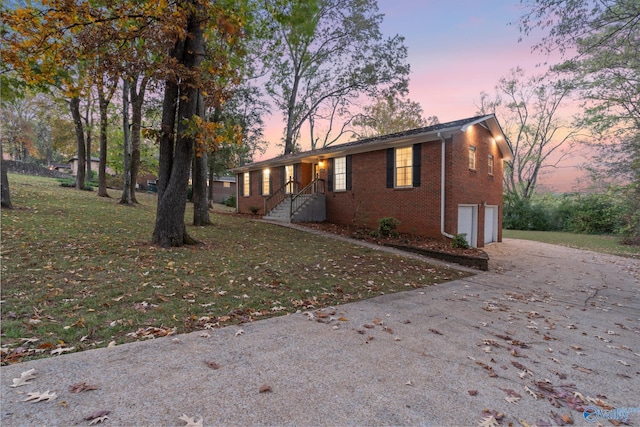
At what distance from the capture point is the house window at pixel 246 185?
21353 mm

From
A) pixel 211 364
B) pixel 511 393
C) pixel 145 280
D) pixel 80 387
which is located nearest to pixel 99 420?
pixel 80 387

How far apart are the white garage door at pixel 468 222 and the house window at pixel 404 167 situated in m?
2.25

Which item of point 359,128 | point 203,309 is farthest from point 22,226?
point 359,128

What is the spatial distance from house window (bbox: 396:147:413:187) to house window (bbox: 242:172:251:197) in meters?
11.9

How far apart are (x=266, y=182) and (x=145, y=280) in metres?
14.9

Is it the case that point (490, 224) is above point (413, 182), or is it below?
below

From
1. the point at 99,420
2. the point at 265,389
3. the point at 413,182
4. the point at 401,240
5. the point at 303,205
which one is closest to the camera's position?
the point at 99,420

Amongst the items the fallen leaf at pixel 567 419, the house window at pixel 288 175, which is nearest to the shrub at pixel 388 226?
the house window at pixel 288 175

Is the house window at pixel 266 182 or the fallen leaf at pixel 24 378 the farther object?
the house window at pixel 266 182

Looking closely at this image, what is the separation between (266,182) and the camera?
19.7 m

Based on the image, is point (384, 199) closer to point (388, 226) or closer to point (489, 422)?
point (388, 226)

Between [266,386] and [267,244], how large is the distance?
22.7 ft

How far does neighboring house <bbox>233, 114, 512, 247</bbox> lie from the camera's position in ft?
37.2

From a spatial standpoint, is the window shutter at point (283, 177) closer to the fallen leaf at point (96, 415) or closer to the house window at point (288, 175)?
the house window at point (288, 175)
